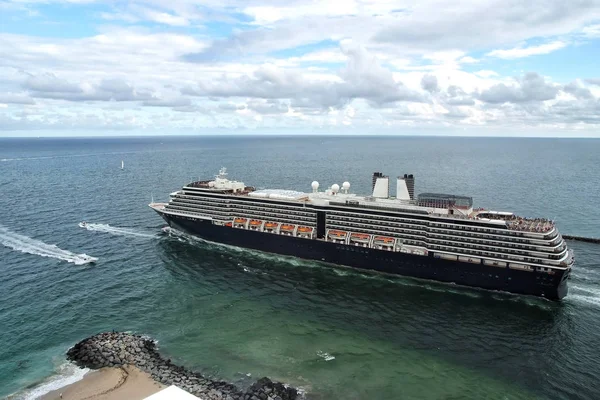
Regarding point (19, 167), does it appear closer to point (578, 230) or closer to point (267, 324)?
point (267, 324)

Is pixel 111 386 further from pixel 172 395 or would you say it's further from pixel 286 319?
pixel 286 319

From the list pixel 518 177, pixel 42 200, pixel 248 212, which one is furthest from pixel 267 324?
pixel 518 177

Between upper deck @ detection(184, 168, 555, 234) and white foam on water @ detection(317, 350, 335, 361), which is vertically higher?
upper deck @ detection(184, 168, 555, 234)

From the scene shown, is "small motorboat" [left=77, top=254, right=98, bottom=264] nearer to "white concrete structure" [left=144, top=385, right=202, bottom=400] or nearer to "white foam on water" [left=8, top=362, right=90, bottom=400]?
"white foam on water" [left=8, top=362, right=90, bottom=400]

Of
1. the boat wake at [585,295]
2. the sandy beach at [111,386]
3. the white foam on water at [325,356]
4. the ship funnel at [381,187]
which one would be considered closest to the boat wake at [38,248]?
the sandy beach at [111,386]

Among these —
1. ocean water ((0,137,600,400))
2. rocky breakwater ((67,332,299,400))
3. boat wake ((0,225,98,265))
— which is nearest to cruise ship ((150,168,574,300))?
ocean water ((0,137,600,400))

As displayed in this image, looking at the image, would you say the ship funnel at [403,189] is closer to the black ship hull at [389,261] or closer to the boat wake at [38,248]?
the black ship hull at [389,261]
